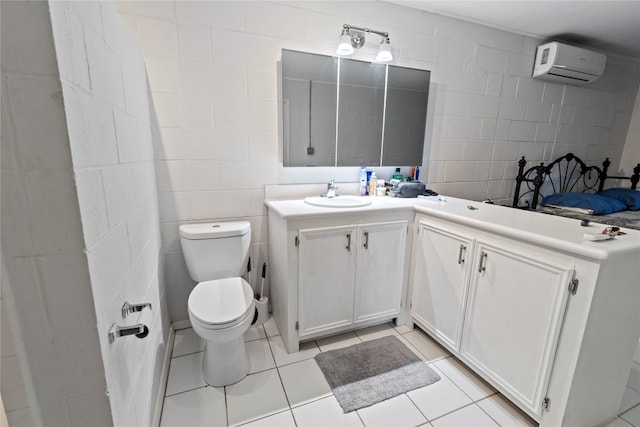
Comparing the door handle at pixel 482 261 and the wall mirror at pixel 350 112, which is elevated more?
the wall mirror at pixel 350 112

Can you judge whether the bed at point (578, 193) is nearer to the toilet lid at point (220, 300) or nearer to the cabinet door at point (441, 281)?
the cabinet door at point (441, 281)

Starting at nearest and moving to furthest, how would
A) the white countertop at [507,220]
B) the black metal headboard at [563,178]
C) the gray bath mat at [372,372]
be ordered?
the white countertop at [507,220]
the gray bath mat at [372,372]
the black metal headboard at [563,178]

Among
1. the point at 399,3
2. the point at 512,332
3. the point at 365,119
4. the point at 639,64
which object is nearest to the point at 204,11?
the point at 365,119

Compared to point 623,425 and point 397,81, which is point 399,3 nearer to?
point 397,81

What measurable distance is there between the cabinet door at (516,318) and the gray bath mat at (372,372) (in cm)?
34

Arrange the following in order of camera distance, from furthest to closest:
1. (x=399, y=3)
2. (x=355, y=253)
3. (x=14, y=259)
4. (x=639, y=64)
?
(x=639, y=64), (x=399, y=3), (x=355, y=253), (x=14, y=259)

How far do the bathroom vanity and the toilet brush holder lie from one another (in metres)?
0.09

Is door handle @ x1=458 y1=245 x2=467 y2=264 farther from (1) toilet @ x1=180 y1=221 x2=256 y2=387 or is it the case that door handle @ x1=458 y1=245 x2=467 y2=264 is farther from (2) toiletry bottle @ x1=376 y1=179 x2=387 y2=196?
(1) toilet @ x1=180 y1=221 x2=256 y2=387

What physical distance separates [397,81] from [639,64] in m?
3.16

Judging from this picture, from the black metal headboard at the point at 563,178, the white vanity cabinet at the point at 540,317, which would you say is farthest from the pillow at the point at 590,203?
the white vanity cabinet at the point at 540,317

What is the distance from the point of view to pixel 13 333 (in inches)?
24.7

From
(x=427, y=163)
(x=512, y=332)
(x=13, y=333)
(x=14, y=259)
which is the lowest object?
(x=512, y=332)

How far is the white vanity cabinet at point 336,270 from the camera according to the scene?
173 cm

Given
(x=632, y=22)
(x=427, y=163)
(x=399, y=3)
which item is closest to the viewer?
(x=399, y=3)
